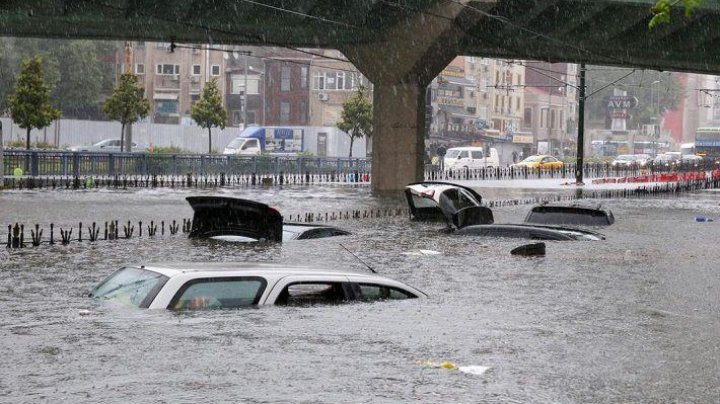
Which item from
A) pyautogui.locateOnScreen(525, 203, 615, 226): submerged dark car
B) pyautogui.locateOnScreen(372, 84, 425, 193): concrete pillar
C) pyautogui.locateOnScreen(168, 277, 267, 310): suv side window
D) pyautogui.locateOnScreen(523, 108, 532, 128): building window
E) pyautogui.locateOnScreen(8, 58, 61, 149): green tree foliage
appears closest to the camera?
pyautogui.locateOnScreen(168, 277, 267, 310): suv side window

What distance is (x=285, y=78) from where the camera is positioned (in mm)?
106312

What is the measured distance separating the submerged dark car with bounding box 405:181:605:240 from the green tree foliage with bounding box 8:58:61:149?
1056 inches

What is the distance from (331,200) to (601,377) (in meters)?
34.4

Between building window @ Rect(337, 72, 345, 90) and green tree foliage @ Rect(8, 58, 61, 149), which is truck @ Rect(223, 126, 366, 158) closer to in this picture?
building window @ Rect(337, 72, 345, 90)

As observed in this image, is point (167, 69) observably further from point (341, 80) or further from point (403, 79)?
point (403, 79)

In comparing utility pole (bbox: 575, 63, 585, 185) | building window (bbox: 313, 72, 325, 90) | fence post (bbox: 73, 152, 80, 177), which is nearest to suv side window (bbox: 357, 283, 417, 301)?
fence post (bbox: 73, 152, 80, 177)

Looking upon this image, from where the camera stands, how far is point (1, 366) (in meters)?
10.9

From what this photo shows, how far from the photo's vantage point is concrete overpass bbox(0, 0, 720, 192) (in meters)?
40.3

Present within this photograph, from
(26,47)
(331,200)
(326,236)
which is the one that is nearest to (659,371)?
(326,236)

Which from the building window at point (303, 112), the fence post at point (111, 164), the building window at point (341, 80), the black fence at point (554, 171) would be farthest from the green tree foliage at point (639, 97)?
the fence post at point (111, 164)

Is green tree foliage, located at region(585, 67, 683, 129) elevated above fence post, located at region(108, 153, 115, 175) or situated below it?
above

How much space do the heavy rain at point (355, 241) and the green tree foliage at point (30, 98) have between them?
0.35 feet

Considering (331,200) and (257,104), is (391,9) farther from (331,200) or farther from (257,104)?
(257,104)

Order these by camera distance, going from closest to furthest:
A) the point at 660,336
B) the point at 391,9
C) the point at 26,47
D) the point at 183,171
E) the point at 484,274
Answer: the point at 660,336, the point at 484,274, the point at 391,9, the point at 183,171, the point at 26,47
